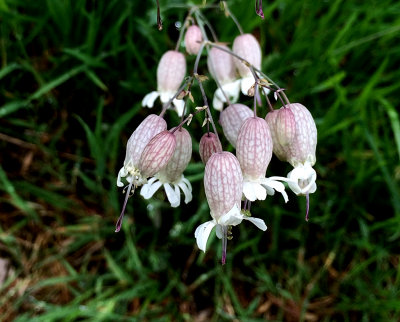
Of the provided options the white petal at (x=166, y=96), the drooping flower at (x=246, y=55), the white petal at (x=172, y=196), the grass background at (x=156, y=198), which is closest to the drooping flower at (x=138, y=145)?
the white petal at (x=172, y=196)

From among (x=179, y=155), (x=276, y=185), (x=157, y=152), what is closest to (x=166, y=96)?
(x=179, y=155)

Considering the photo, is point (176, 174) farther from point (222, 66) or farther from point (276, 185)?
point (222, 66)

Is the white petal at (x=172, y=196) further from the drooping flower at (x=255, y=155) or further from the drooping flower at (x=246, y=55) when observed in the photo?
the drooping flower at (x=246, y=55)

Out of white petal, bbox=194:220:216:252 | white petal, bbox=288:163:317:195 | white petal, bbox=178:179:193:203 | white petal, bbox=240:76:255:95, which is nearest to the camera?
white petal, bbox=194:220:216:252

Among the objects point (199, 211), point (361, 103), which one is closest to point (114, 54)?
point (199, 211)

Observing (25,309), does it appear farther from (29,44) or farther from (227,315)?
(29,44)

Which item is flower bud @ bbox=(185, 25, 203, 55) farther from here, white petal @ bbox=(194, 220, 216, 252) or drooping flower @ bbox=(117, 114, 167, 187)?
white petal @ bbox=(194, 220, 216, 252)

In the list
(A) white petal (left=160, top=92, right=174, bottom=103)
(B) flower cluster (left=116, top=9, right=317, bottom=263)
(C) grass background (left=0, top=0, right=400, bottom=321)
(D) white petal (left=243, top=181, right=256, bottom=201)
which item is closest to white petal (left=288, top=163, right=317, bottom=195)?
(B) flower cluster (left=116, top=9, right=317, bottom=263)

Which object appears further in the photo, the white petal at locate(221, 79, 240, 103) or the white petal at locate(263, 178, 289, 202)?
the white petal at locate(221, 79, 240, 103)
